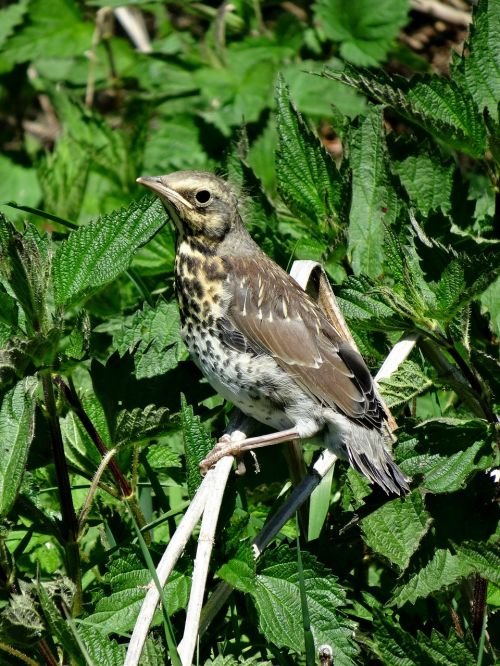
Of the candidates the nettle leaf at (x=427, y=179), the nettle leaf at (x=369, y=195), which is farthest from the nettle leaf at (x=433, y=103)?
the nettle leaf at (x=427, y=179)

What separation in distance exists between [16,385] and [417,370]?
1084 mm

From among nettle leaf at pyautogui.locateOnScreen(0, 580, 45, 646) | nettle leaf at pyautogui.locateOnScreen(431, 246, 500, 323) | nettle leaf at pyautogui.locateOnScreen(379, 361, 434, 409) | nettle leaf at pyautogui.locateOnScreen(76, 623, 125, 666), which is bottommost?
nettle leaf at pyautogui.locateOnScreen(0, 580, 45, 646)

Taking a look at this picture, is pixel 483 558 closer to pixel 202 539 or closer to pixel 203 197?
pixel 202 539

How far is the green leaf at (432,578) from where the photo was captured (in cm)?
266

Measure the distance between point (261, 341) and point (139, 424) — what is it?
0.59 m

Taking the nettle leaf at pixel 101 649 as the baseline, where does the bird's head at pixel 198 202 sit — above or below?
above

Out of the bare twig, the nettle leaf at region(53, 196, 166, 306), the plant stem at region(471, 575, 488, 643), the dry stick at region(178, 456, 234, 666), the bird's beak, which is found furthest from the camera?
the bare twig

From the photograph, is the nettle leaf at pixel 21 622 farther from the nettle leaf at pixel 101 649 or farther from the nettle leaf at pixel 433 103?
the nettle leaf at pixel 433 103

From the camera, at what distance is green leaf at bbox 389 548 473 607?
8.73 feet

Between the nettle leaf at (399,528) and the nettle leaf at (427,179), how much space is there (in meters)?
1.14

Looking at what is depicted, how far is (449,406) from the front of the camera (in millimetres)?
3398

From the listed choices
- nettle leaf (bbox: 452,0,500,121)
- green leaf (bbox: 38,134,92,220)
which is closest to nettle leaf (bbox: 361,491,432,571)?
nettle leaf (bbox: 452,0,500,121)

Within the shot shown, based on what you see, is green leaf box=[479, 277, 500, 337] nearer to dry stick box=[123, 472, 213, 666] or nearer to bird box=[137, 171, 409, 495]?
bird box=[137, 171, 409, 495]

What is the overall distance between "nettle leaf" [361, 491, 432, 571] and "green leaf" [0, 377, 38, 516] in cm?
95
